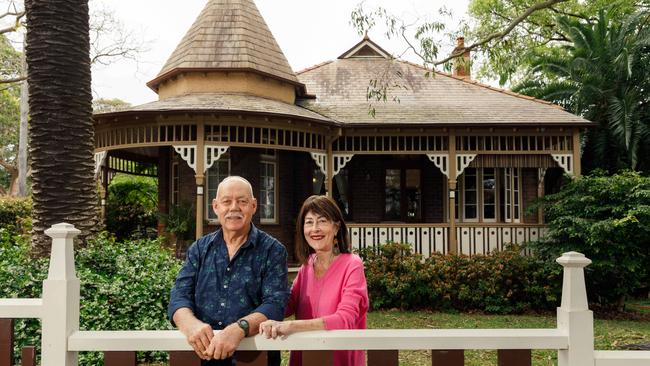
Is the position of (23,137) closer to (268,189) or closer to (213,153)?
(268,189)

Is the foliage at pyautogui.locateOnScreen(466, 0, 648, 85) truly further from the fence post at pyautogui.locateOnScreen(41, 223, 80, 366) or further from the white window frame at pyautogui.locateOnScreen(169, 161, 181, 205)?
the fence post at pyautogui.locateOnScreen(41, 223, 80, 366)

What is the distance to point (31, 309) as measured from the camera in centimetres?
196

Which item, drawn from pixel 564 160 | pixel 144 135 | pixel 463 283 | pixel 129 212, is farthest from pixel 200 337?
pixel 129 212

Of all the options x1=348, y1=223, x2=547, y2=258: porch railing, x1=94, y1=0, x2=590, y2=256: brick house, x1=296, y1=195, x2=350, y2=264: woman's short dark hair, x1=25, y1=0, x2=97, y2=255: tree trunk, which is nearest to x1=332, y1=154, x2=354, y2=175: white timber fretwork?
x1=94, y1=0, x2=590, y2=256: brick house

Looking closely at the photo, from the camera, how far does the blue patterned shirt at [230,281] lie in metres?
2.28

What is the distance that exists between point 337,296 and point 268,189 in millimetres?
12616

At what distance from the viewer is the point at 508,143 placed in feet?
46.5

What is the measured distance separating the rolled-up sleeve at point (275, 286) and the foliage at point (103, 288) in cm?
387

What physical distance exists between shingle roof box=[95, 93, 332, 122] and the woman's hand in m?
10.5

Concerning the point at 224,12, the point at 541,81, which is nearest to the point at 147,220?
the point at 224,12

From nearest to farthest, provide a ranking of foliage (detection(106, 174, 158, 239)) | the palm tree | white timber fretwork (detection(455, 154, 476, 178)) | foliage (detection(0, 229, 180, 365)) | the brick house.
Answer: foliage (detection(0, 229, 180, 365))
the brick house
white timber fretwork (detection(455, 154, 476, 178))
the palm tree
foliage (detection(106, 174, 158, 239))

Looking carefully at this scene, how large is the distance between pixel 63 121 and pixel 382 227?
8.64m

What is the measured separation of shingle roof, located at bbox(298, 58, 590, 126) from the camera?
13.9m

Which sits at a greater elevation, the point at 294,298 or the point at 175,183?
the point at 175,183
